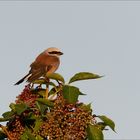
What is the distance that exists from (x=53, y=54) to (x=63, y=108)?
6.62 m

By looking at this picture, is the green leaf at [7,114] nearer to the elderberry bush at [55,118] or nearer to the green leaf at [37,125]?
the elderberry bush at [55,118]

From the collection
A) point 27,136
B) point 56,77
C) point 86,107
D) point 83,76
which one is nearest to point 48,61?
point 56,77

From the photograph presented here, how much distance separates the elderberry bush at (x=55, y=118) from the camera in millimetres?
6199

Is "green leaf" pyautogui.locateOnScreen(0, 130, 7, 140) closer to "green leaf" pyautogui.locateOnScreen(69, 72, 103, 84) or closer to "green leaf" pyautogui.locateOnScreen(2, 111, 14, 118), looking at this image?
"green leaf" pyautogui.locateOnScreen(2, 111, 14, 118)

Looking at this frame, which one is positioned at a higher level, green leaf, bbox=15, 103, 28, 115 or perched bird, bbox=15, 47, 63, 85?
perched bird, bbox=15, 47, 63, 85

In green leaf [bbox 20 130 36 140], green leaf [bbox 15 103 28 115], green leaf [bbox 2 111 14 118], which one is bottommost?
green leaf [bbox 20 130 36 140]

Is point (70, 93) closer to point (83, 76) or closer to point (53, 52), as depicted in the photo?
point (83, 76)

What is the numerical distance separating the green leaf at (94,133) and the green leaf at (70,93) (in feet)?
1.39

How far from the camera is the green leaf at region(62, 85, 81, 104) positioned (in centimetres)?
649

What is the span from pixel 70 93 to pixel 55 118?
1.39 ft

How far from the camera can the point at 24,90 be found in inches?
281

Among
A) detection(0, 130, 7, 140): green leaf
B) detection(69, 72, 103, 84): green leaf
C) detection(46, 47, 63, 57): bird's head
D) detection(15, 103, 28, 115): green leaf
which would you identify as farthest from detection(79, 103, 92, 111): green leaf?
detection(46, 47, 63, 57): bird's head

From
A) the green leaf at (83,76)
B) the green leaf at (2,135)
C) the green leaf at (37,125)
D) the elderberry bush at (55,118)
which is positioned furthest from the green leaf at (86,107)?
the green leaf at (2,135)

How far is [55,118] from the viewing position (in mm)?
6316
